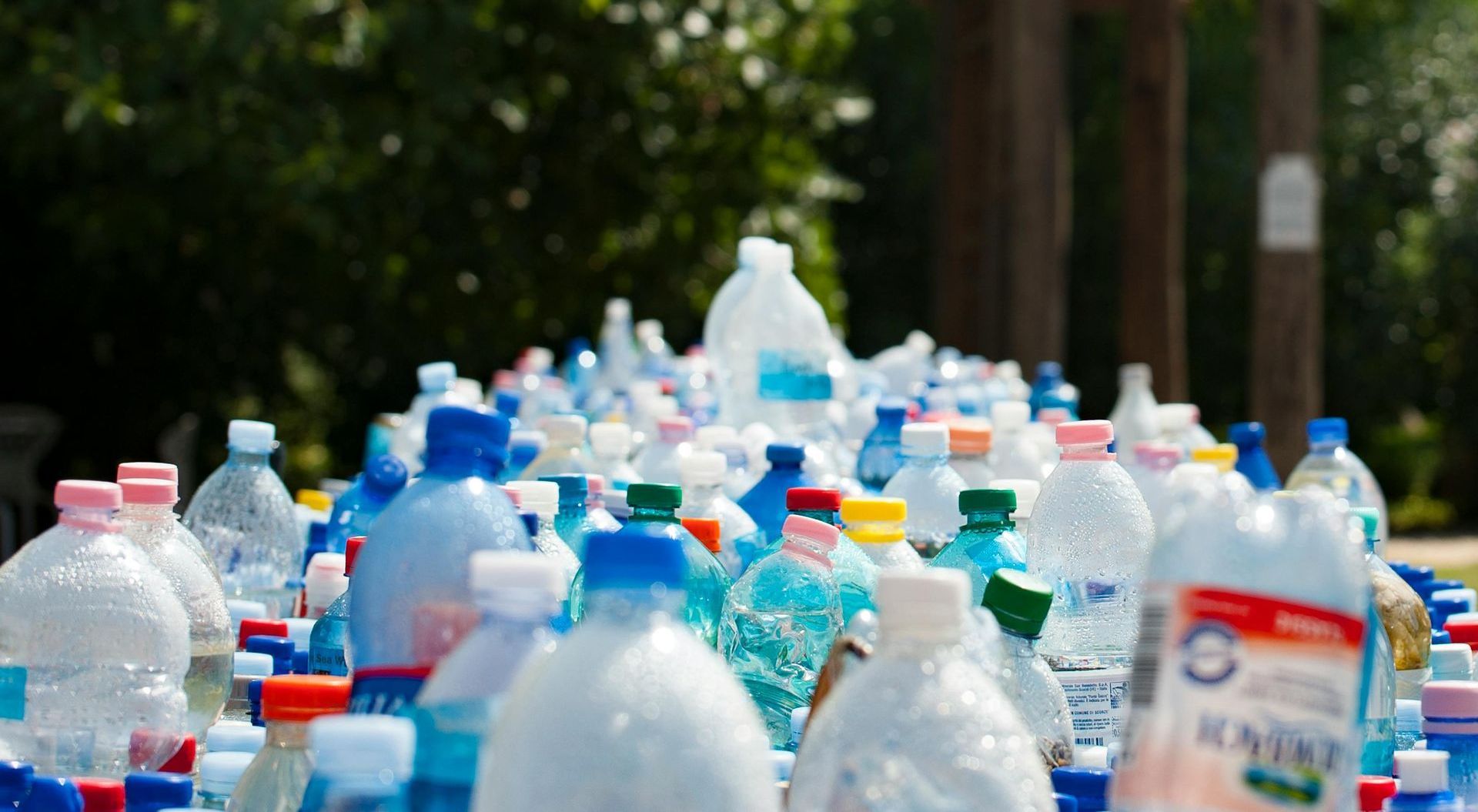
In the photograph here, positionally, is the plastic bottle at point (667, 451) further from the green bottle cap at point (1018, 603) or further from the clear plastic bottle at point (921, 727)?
the clear plastic bottle at point (921, 727)

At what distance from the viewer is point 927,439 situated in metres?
3.02

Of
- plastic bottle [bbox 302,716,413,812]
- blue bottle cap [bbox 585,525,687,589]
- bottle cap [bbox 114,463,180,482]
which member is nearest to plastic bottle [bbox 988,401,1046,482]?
bottle cap [bbox 114,463,180,482]

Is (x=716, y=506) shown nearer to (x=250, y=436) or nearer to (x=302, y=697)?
(x=250, y=436)

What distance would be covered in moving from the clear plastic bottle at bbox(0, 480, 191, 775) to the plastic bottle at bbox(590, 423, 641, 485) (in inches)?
51.2

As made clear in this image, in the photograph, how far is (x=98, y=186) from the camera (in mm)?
9281

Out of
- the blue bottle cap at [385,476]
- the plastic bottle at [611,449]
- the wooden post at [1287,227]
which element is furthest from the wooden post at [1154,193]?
the blue bottle cap at [385,476]

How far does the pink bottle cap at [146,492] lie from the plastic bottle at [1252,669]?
4.43 ft

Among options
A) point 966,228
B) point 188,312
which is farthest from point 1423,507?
point 188,312

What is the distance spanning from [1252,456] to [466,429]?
2.29m

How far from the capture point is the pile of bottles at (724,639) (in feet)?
4.46

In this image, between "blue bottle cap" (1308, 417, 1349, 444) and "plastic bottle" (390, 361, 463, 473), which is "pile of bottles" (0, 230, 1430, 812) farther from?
"plastic bottle" (390, 361, 463, 473)

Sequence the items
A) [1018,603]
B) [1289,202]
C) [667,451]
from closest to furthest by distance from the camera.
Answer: [1018,603] < [667,451] < [1289,202]

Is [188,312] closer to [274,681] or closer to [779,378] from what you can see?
[779,378]

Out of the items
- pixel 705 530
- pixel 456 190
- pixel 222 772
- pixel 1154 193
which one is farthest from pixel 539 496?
pixel 1154 193
